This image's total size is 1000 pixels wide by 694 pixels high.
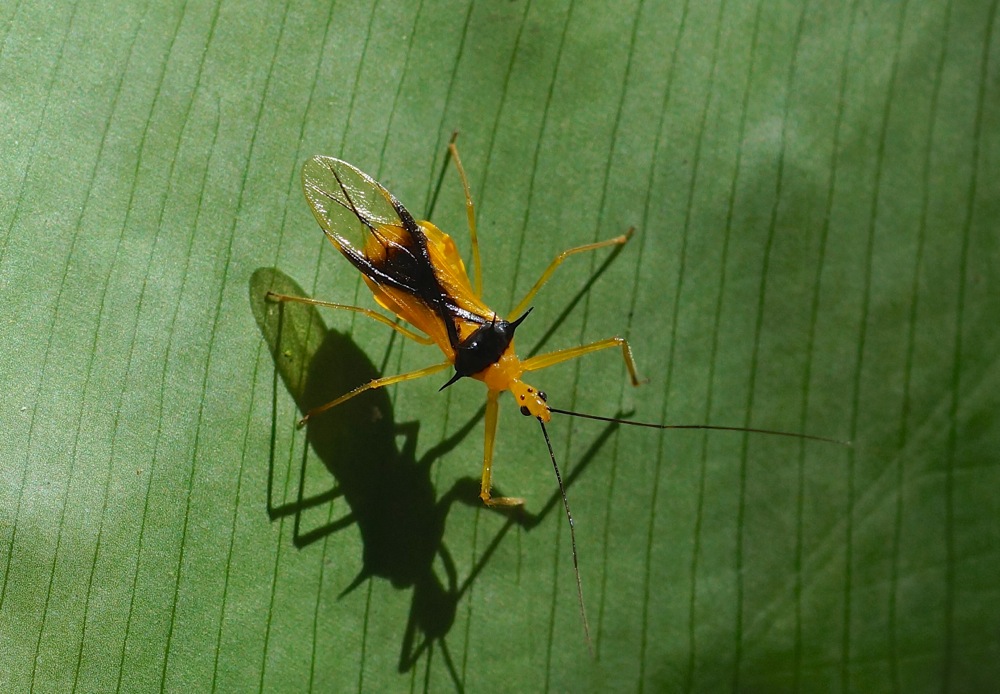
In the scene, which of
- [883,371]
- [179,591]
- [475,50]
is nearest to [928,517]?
[883,371]

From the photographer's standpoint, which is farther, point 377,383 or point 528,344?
point 528,344

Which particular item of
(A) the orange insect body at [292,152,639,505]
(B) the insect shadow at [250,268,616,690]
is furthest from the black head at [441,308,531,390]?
(B) the insect shadow at [250,268,616,690]

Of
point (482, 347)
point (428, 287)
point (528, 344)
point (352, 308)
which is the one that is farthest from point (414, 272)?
point (528, 344)

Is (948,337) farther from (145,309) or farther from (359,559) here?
(145,309)

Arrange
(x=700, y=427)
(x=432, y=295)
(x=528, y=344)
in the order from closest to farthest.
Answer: (x=700, y=427) < (x=432, y=295) < (x=528, y=344)

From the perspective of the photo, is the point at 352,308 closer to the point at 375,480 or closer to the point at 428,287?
the point at 428,287

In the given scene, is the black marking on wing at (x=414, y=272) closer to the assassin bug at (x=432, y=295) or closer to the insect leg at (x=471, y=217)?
the assassin bug at (x=432, y=295)

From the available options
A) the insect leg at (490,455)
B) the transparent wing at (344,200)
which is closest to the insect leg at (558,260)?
the insect leg at (490,455)

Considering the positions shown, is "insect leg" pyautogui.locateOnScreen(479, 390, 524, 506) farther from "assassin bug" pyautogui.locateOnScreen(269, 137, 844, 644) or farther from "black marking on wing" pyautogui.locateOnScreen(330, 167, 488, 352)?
"black marking on wing" pyautogui.locateOnScreen(330, 167, 488, 352)
